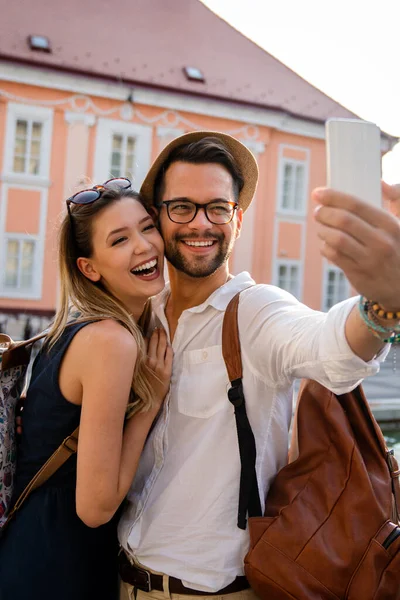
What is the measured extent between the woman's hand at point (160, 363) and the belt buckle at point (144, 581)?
21.6 inches

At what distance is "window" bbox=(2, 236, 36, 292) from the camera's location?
18.4m

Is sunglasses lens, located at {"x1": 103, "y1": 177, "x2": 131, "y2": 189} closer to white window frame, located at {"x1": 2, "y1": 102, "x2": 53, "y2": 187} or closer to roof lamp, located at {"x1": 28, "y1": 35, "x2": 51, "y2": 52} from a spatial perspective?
white window frame, located at {"x1": 2, "y1": 102, "x2": 53, "y2": 187}

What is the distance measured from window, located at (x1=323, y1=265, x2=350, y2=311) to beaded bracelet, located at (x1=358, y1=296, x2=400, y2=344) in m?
21.0

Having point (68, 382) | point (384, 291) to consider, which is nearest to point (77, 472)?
point (68, 382)

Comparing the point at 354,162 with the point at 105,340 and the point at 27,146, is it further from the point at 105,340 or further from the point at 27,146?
the point at 27,146

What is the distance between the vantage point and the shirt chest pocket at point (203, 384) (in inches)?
79.6

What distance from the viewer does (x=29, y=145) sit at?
18.6 metres

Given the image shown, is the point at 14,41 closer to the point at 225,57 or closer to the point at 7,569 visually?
the point at 225,57

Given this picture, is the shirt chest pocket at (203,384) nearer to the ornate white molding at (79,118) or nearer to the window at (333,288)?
the ornate white molding at (79,118)

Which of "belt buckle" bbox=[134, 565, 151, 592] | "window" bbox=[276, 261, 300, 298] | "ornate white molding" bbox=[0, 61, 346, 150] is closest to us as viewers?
"belt buckle" bbox=[134, 565, 151, 592]

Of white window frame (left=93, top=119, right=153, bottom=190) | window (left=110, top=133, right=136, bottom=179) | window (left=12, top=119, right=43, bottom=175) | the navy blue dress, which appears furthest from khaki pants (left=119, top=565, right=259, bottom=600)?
window (left=110, top=133, right=136, bottom=179)

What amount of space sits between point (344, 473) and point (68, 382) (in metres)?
0.93

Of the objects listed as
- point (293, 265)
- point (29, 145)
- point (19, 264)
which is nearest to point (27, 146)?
point (29, 145)

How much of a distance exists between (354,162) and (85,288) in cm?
154
